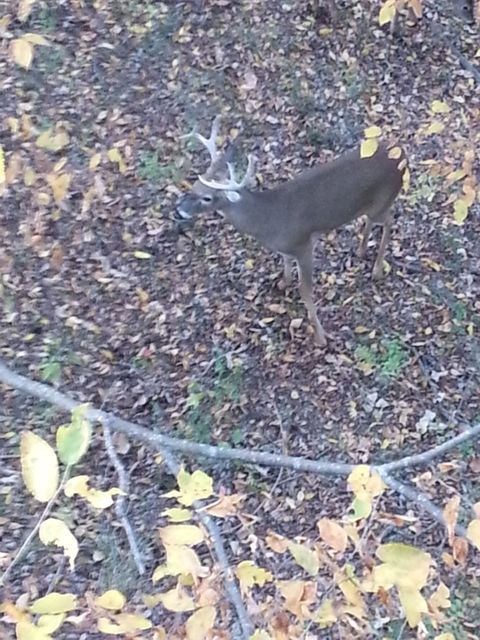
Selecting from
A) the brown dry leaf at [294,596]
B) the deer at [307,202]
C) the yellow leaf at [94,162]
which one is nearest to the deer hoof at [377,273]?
the deer at [307,202]

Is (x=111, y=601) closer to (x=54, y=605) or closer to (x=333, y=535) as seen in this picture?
(x=54, y=605)

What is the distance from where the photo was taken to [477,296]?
6.20 m

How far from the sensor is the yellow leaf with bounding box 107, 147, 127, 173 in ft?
19.9

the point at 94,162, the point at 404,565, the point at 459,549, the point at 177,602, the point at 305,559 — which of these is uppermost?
the point at 404,565

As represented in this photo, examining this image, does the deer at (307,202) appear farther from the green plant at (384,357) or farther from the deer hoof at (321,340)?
the green plant at (384,357)

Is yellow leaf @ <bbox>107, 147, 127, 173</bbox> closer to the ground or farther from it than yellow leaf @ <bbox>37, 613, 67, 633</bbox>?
closer to the ground

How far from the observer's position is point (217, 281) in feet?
19.3

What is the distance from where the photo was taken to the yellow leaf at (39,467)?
1.81 metres

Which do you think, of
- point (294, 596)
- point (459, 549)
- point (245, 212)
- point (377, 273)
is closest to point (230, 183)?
point (245, 212)

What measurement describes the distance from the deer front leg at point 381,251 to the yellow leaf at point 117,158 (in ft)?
5.64

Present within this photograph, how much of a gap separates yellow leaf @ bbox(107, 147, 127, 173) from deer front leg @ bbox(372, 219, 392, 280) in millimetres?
1718

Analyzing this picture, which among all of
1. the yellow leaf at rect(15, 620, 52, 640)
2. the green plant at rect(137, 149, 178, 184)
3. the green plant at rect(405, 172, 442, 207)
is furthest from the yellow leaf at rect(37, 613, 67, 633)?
the green plant at rect(405, 172, 442, 207)

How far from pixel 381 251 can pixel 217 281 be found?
1054 millimetres

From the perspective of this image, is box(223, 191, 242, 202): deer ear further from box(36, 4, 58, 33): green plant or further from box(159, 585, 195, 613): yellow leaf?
box(159, 585, 195, 613): yellow leaf
